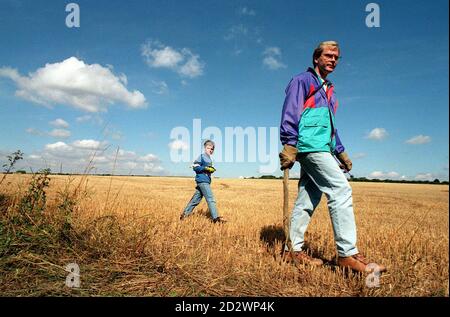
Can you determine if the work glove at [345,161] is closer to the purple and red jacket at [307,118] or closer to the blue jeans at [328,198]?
the purple and red jacket at [307,118]

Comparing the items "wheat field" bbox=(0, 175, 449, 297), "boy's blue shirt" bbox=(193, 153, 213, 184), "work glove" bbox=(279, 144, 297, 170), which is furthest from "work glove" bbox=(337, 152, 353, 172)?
"boy's blue shirt" bbox=(193, 153, 213, 184)

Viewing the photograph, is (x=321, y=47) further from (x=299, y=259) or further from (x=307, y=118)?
(x=299, y=259)

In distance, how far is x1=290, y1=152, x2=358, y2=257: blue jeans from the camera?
131 inches

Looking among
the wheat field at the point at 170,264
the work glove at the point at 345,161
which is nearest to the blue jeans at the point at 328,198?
the wheat field at the point at 170,264

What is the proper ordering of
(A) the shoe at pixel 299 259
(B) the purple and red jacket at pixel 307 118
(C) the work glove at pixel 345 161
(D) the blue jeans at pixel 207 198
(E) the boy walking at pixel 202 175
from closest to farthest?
(B) the purple and red jacket at pixel 307 118
(A) the shoe at pixel 299 259
(C) the work glove at pixel 345 161
(D) the blue jeans at pixel 207 198
(E) the boy walking at pixel 202 175

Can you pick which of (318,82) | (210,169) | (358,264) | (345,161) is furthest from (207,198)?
(358,264)

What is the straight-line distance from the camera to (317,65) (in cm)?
398

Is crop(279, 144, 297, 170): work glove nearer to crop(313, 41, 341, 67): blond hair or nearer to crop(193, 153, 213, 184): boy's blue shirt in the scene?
crop(313, 41, 341, 67): blond hair

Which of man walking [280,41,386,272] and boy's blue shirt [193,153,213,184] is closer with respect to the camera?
man walking [280,41,386,272]

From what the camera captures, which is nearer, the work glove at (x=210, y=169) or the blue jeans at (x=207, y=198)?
the blue jeans at (x=207, y=198)

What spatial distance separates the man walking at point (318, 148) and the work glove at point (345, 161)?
0.17m

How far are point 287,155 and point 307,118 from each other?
508 mm

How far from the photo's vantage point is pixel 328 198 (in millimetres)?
3521

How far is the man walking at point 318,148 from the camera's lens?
3.36m
